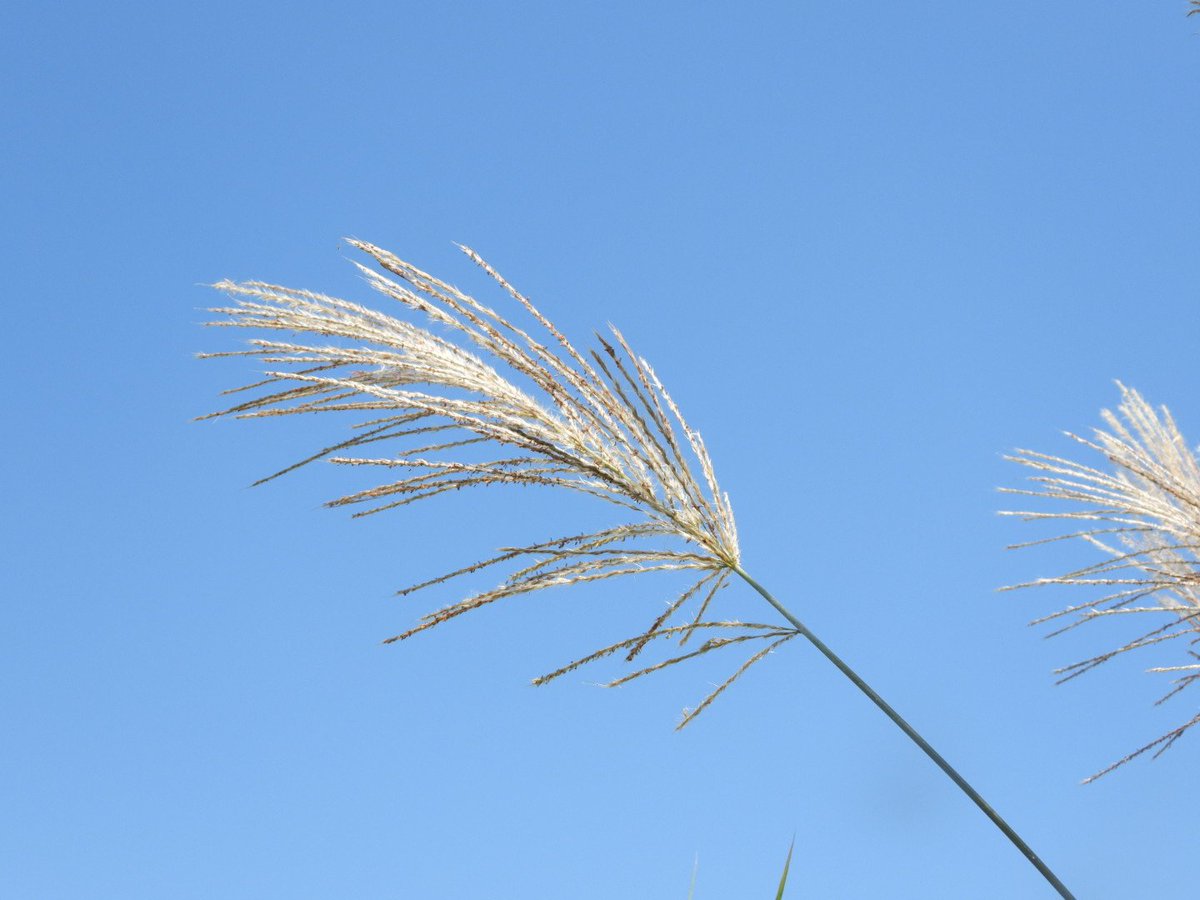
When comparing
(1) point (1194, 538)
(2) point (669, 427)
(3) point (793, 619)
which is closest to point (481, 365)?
(2) point (669, 427)

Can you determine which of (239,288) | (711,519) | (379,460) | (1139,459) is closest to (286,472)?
(379,460)

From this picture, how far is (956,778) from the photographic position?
1580 mm

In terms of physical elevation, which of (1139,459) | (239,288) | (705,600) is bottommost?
(1139,459)

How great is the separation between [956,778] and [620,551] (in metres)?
0.59

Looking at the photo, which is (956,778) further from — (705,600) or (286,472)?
Answer: (286,472)

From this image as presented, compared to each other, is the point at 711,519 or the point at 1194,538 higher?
the point at 711,519

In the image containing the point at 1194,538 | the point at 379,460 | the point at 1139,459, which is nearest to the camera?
the point at 379,460

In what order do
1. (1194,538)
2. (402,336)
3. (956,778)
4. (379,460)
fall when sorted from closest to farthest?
(956,778)
(379,460)
(402,336)
(1194,538)

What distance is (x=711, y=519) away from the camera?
1853mm

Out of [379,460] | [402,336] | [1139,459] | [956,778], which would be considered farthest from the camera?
[1139,459]

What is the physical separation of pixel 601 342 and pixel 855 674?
2.32 ft

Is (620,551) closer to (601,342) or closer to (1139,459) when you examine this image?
(601,342)

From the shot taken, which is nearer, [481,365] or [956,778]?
[956,778]

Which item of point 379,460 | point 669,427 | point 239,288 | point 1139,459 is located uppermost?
point 239,288
